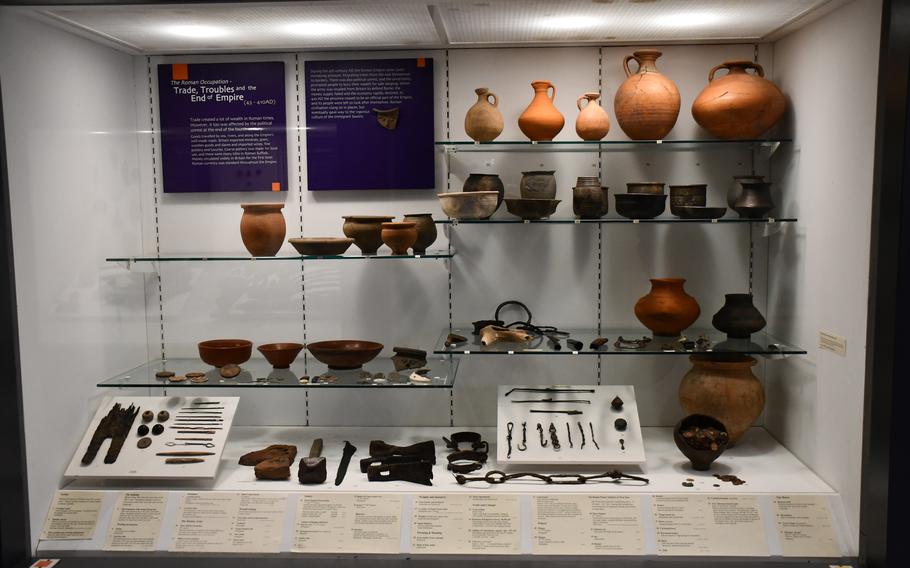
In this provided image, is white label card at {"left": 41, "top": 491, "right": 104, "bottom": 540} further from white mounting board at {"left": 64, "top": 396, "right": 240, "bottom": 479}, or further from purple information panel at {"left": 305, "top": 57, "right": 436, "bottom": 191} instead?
purple information panel at {"left": 305, "top": 57, "right": 436, "bottom": 191}

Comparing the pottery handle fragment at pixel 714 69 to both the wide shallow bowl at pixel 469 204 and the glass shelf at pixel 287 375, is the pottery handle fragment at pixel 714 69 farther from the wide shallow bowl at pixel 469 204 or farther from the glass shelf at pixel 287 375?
the glass shelf at pixel 287 375

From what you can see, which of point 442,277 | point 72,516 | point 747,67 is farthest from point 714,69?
point 72,516

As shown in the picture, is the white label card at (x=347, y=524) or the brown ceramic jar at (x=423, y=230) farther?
the brown ceramic jar at (x=423, y=230)

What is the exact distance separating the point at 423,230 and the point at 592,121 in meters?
0.87

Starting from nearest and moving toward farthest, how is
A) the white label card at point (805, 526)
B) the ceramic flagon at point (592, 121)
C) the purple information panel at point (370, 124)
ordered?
the white label card at point (805, 526) → the ceramic flagon at point (592, 121) → the purple information panel at point (370, 124)

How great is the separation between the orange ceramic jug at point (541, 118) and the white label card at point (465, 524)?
1.53 metres

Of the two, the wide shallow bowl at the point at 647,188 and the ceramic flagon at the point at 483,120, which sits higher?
the ceramic flagon at the point at 483,120

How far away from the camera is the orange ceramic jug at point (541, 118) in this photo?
10.3ft

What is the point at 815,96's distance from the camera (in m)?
2.86

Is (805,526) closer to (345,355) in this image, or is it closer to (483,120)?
(345,355)

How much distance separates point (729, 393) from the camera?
3062mm

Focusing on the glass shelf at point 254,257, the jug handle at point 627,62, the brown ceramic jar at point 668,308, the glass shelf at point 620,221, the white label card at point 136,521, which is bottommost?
the white label card at point 136,521

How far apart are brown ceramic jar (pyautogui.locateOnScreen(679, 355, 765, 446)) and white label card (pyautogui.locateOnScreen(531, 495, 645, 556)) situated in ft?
2.06

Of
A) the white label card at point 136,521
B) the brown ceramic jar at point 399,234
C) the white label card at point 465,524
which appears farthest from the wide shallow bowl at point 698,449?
the white label card at point 136,521
